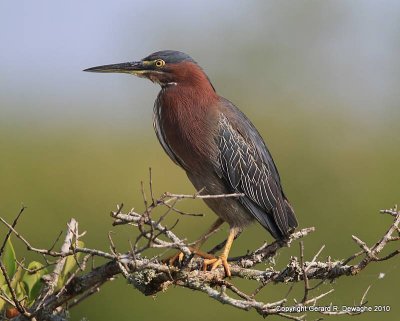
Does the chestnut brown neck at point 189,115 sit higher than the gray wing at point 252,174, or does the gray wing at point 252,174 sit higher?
the chestnut brown neck at point 189,115

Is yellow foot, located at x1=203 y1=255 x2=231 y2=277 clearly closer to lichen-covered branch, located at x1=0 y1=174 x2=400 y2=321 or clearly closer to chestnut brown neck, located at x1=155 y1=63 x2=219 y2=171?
lichen-covered branch, located at x1=0 y1=174 x2=400 y2=321

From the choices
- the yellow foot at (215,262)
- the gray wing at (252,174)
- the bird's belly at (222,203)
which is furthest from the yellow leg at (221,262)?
the gray wing at (252,174)

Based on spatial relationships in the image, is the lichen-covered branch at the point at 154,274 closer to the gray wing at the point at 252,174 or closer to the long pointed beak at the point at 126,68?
the gray wing at the point at 252,174

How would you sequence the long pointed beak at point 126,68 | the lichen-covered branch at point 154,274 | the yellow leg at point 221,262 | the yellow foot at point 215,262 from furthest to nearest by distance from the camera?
the long pointed beak at point 126,68
the yellow foot at point 215,262
the yellow leg at point 221,262
the lichen-covered branch at point 154,274

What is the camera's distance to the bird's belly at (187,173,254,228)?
477 centimetres

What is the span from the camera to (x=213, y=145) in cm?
484

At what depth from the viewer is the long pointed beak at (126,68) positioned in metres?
4.90

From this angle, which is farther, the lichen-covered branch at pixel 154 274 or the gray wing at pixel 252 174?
the gray wing at pixel 252 174

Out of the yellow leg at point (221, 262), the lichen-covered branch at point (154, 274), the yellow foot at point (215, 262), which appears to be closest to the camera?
the lichen-covered branch at point (154, 274)

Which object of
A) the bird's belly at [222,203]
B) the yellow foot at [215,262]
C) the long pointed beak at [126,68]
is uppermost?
the long pointed beak at [126,68]

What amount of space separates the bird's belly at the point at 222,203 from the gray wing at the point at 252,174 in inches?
1.7

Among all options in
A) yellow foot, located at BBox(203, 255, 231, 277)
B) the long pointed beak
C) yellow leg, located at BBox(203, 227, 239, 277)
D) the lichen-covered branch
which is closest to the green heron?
the long pointed beak

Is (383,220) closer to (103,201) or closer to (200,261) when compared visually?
(103,201)

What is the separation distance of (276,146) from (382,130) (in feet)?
10.1
